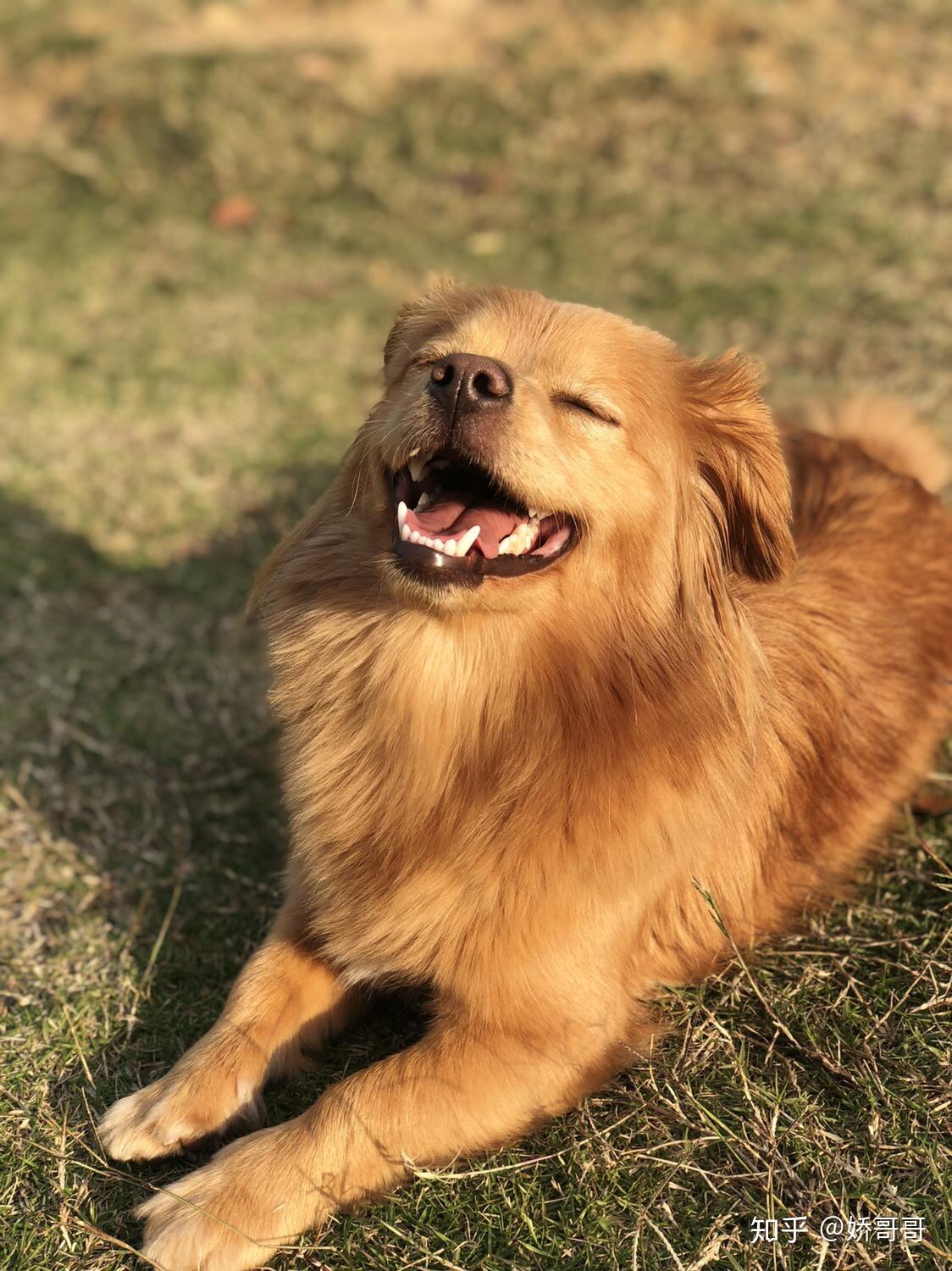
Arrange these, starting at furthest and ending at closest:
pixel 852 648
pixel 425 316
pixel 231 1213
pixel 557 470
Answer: pixel 852 648 → pixel 425 316 → pixel 557 470 → pixel 231 1213

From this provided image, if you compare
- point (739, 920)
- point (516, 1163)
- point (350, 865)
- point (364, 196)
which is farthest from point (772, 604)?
point (364, 196)

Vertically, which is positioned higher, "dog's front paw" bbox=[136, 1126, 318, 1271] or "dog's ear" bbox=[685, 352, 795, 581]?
"dog's ear" bbox=[685, 352, 795, 581]

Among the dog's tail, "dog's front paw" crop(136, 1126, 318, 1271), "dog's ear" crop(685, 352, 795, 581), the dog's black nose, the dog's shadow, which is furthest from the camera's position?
the dog's tail

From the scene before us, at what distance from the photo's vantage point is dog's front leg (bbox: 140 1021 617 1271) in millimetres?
2408

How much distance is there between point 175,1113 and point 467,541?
55.4 inches

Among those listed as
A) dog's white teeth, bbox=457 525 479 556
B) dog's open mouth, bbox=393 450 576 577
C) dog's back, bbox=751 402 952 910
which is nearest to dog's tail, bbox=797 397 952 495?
dog's back, bbox=751 402 952 910

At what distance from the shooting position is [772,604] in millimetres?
3311

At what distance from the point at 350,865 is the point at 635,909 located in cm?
67

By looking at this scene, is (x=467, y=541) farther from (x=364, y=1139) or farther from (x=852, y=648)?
(x=852, y=648)

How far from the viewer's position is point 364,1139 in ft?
8.13

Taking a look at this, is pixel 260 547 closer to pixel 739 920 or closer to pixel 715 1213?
pixel 739 920

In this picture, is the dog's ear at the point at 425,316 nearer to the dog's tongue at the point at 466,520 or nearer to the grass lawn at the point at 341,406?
the dog's tongue at the point at 466,520

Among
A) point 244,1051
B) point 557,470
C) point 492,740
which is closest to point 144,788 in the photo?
point 244,1051

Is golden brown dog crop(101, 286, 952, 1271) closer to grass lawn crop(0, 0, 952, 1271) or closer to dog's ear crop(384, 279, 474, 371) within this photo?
dog's ear crop(384, 279, 474, 371)
